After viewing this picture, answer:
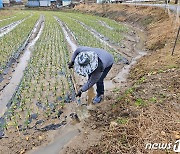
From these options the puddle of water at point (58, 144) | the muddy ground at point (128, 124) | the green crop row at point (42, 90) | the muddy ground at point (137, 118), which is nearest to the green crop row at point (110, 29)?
the green crop row at point (42, 90)

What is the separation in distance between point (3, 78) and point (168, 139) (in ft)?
19.0

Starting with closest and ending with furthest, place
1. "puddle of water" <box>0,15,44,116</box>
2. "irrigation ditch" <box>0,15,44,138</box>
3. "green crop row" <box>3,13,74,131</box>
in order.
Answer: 1. "green crop row" <box>3,13,74,131</box>
2. "irrigation ditch" <box>0,15,44,138</box>
3. "puddle of water" <box>0,15,44,116</box>

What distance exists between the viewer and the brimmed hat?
409 cm

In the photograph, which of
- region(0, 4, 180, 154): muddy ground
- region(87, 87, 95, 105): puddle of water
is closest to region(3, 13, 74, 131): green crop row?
region(87, 87, 95, 105): puddle of water


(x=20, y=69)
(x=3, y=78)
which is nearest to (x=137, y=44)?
(x=20, y=69)

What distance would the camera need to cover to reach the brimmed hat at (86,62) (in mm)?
4087

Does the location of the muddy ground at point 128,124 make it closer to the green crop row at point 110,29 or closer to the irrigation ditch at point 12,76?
the irrigation ditch at point 12,76

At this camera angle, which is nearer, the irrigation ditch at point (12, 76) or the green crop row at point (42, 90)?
the green crop row at point (42, 90)

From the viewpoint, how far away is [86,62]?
4.10 metres

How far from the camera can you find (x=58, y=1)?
180ft

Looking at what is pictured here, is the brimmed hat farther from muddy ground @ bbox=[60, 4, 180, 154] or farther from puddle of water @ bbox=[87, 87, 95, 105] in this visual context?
puddle of water @ bbox=[87, 87, 95, 105]
